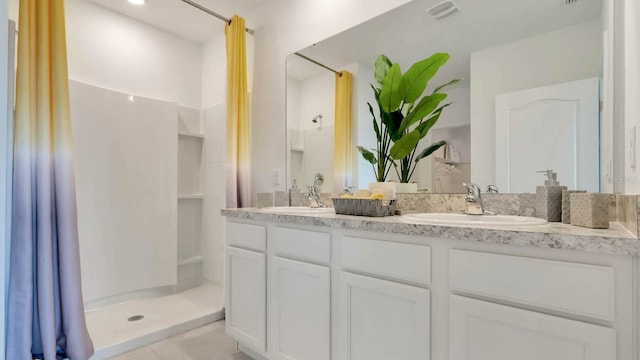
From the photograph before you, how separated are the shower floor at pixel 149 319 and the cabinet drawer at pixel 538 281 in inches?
74.6

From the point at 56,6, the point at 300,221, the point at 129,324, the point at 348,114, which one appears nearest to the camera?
the point at 300,221

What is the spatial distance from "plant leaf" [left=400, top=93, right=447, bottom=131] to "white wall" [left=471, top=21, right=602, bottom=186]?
16cm

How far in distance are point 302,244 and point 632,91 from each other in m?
1.28

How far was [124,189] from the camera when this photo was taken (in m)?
2.59

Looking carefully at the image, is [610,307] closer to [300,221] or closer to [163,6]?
[300,221]

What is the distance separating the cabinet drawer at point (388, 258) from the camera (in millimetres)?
1073

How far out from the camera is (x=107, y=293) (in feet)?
8.11

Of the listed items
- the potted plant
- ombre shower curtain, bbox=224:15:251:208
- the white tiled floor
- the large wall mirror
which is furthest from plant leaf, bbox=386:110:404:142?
the white tiled floor

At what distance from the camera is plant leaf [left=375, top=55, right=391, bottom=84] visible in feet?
5.73

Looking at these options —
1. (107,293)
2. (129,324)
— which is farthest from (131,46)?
(129,324)

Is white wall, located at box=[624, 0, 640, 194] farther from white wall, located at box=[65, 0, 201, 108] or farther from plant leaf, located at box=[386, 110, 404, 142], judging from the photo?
white wall, located at box=[65, 0, 201, 108]

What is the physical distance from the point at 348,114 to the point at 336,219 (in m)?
0.85

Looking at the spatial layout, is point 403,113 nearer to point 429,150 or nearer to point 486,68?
point 429,150

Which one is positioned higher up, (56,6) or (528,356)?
(56,6)
